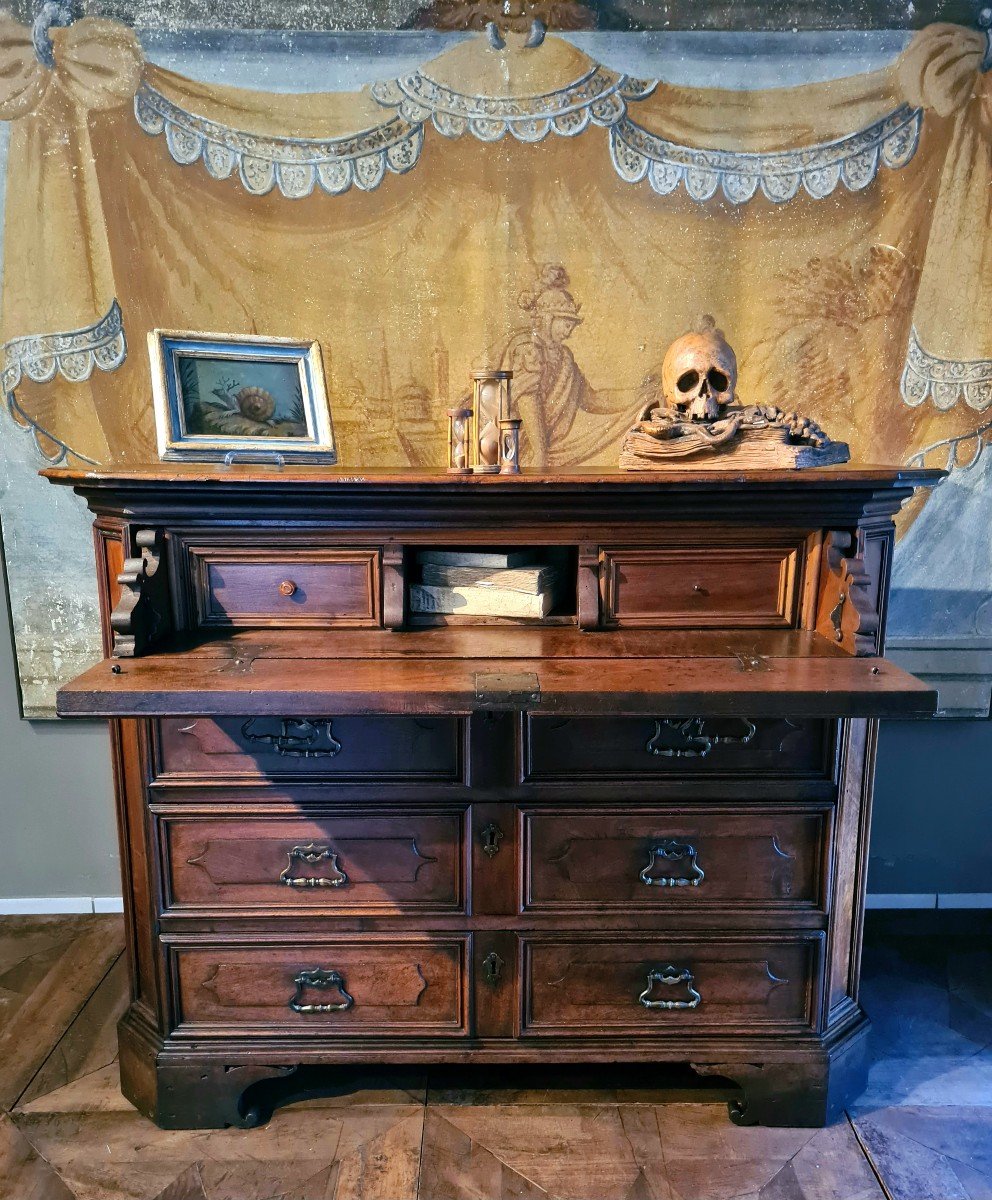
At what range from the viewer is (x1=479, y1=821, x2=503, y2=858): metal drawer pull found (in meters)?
1.78

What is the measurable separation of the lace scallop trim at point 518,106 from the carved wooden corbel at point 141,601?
4.35 ft

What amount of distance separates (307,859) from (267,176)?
1744 millimetres

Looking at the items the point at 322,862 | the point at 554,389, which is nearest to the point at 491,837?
the point at 322,862

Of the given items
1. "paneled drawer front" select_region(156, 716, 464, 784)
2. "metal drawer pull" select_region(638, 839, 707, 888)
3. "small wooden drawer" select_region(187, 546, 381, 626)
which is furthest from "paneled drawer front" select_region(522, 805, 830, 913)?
"small wooden drawer" select_region(187, 546, 381, 626)

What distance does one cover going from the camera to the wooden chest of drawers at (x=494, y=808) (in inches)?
67.9

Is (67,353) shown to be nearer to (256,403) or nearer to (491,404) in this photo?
(256,403)

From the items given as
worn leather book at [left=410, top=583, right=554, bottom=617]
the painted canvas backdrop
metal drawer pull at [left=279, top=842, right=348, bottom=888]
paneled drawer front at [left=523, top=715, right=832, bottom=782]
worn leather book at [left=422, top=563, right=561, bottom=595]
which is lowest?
metal drawer pull at [left=279, top=842, right=348, bottom=888]

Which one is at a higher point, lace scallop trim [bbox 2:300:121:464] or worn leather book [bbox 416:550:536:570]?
lace scallop trim [bbox 2:300:121:464]

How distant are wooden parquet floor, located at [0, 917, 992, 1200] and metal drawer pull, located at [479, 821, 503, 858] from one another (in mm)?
679

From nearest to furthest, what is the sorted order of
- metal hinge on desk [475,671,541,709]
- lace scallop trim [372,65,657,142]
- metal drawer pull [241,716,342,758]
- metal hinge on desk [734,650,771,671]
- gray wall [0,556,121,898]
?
1. metal hinge on desk [475,671,541,709]
2. metal hinge on desk [734,650,771,671]
3. metal drawer pull [241,716,342,758]
4. lace scallop trim [372,65,657,142]
5. gray wall [0,556,121,898]

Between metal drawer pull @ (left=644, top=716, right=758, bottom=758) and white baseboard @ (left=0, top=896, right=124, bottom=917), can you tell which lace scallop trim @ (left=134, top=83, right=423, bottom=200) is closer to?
metal drawer pull @ (left=644, top=716, right=758, bottom=758)

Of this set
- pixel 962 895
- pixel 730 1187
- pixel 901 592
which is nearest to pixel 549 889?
pixel 730 1187

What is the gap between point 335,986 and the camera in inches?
73.0

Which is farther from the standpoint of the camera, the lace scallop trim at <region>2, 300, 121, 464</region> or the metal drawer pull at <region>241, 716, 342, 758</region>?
the lace scallop trim at <region>2, 300, 121, 464</region>
